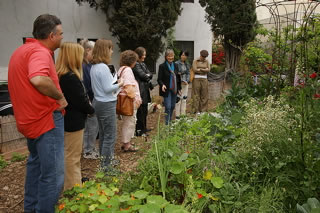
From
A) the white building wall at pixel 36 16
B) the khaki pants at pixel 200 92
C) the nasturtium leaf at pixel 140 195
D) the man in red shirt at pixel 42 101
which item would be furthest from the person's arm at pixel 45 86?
the white building wall at pixel 36 16

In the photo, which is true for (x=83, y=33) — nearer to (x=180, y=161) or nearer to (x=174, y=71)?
(x=174, y=71)

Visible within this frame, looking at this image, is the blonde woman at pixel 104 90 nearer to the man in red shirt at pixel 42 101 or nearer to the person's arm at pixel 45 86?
the man in red shirt at pixel 42 101

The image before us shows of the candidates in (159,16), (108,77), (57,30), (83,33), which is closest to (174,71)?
(108,77)

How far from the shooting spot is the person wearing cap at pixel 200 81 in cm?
800

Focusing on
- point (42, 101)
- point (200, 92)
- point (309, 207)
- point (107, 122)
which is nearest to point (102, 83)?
point (107, 122)

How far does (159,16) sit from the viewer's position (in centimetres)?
1184

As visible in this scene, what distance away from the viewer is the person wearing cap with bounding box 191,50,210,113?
800 centimetres

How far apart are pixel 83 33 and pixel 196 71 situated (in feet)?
21.5

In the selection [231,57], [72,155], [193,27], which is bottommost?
[72,155]

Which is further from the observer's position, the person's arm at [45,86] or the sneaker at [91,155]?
the sneaker at [91,155]

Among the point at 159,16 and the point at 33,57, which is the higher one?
the point at 159,16

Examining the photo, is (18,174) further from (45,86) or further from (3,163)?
(45,86)

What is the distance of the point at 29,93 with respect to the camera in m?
2.52

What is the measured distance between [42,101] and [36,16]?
1060 centimetres
